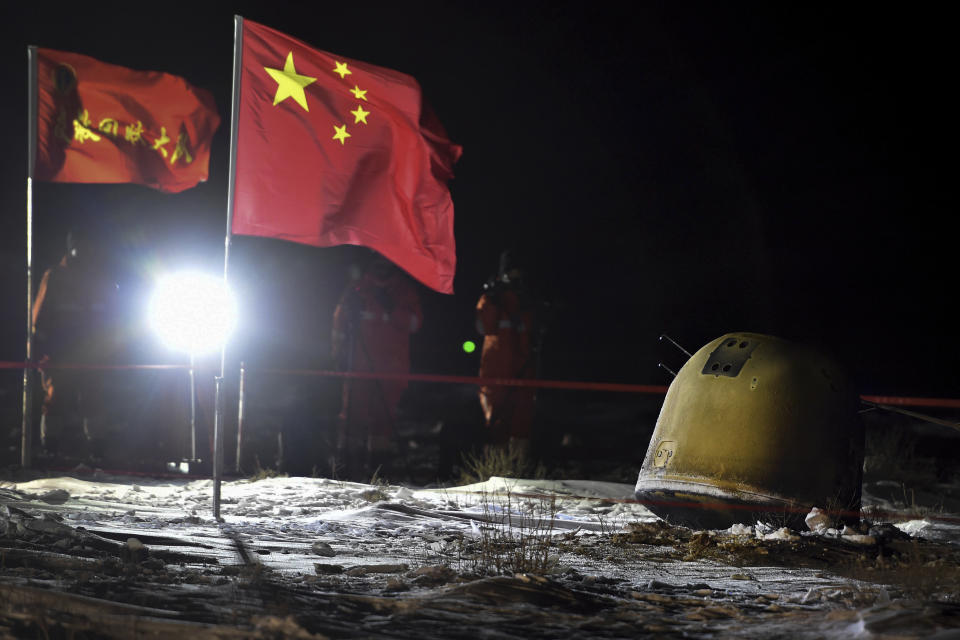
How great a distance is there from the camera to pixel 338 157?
27.1 feet

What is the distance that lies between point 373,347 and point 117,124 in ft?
13.3

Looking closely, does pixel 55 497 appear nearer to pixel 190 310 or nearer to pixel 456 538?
pixel 456 538

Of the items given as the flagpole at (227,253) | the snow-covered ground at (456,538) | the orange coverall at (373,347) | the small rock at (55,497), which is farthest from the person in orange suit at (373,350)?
the flagpole at (227,253)

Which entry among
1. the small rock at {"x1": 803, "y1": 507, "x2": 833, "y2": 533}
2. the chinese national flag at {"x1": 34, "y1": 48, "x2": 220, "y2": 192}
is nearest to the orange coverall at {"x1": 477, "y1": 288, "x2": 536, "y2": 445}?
the chinese national flag at {"x1": 34, "y1": 48, "x2": 220, "y2": 192}

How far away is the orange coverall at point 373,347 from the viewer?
12562 millimetres

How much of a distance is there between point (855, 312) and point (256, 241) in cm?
1755

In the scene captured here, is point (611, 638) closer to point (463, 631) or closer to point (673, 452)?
point (463, 631)

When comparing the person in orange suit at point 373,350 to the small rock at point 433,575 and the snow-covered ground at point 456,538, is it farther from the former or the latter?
the small rock at point 433,575

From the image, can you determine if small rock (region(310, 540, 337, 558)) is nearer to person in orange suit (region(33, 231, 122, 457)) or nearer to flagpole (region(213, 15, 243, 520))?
flagpole (region(213, 15, 243, 520))

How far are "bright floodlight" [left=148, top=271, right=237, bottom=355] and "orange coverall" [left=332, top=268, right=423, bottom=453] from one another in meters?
1.84

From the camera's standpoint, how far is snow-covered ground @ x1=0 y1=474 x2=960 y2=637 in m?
4.64

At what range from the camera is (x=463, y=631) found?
402cm

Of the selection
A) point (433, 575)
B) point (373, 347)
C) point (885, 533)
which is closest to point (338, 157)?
point (433, 575)

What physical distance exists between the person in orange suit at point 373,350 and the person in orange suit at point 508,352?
0.98 m
